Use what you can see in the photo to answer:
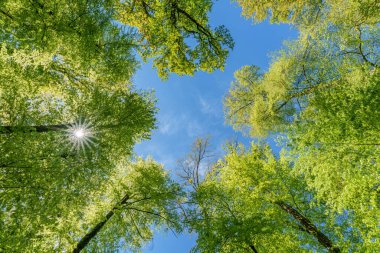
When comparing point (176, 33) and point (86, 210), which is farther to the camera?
point (86, 210)

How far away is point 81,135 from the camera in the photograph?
32.0 feet

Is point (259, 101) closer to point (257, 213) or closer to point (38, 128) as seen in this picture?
point (257, 213)

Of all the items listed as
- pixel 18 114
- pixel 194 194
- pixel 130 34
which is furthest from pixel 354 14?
pixel 18 114

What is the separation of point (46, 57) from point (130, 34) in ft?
10.8

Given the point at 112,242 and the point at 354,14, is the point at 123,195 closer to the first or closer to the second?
the point at 112,242

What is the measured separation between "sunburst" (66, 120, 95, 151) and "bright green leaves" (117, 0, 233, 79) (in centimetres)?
364

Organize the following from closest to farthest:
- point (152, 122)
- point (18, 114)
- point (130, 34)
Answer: point (18, 114)
point (130, 34)
point (152, 122)

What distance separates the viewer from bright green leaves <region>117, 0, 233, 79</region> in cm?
916

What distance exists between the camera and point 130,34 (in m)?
10.4

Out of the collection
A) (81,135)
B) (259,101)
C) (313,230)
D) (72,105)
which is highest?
(259,101)

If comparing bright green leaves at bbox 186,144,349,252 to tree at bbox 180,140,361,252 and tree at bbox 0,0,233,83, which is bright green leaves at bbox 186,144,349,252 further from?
tree at bbox 0,0,233,83

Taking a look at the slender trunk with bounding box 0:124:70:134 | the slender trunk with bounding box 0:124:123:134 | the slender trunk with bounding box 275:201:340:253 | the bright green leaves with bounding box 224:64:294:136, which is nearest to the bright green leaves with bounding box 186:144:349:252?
the slender trunk with bounding box 275:201:340:253

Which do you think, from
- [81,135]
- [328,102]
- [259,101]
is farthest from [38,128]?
[259,101]

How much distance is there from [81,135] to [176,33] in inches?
207
